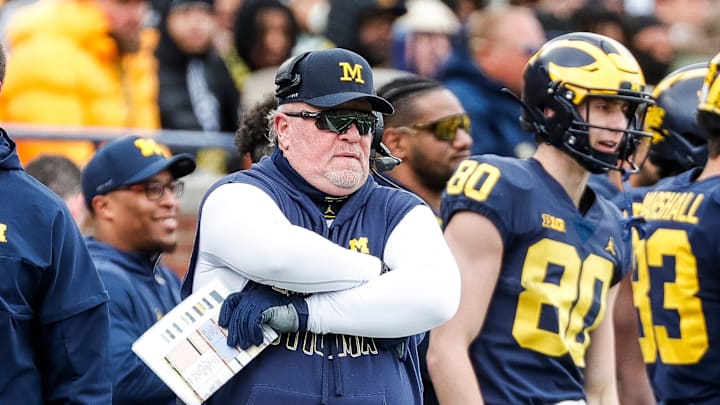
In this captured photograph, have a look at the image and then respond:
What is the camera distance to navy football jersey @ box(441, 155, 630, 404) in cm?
540

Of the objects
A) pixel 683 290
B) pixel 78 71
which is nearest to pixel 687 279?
pixel 683 290

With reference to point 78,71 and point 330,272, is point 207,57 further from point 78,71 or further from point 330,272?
point 330,272

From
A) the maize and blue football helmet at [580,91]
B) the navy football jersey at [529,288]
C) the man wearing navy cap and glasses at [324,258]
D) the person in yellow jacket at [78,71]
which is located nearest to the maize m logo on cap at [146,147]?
the navy football jersey at [529,288]

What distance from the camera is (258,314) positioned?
4230mm

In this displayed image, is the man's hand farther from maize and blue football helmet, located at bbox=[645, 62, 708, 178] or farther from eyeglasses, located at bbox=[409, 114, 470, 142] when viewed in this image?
maize and blue football helmet, located at bbox=[645, 62, 708, 178]

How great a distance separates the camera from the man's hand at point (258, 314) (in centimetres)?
421

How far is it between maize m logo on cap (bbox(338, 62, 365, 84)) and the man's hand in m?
0.71

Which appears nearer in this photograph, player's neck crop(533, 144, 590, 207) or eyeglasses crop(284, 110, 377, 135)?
eyeglasses crop(284, 110, 377, 135)

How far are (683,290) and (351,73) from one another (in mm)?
2080

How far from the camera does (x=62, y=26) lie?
31.4 ft

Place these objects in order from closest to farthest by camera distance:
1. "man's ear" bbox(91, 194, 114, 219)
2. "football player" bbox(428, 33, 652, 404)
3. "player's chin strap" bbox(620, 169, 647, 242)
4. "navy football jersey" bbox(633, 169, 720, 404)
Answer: "football player" bbox(428, 33, 652, 404) → "navy football jersey" bbox(633, 169, 720, 404) → "player's chin strap" bbox(620, 169, 647, 242) → "man's ear" bbox(91, 194, 114, 219)

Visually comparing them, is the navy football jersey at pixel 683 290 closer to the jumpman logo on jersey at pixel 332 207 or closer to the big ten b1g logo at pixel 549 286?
the big ten b1g logo at pixel 549 286

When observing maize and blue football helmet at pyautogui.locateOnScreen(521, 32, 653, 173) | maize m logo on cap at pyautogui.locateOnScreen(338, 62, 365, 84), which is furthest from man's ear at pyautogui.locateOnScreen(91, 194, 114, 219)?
maize m logo on cap at pyautogui.locateOnScreen(338, 62, 365, 84)

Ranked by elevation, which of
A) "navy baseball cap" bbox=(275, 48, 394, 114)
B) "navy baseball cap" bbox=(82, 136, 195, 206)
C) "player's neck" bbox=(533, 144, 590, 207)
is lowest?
"navy baseball cap" bbox=(82, 136, 195, 206)
